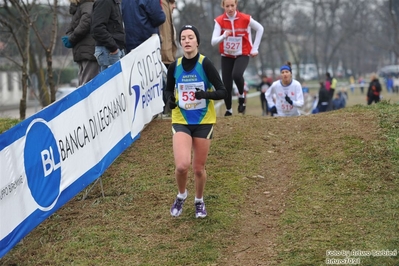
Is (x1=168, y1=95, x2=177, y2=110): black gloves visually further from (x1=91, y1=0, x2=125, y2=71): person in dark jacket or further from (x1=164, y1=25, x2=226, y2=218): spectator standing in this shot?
(x1=91, y1=0, x2=125, y2=71): person in dark jacket

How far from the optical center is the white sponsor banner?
6.52 m

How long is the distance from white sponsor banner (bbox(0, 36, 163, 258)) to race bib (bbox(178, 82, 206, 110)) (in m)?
1.30

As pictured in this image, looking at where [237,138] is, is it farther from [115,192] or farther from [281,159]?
[115,192]

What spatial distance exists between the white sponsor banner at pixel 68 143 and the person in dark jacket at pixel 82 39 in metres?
0.78

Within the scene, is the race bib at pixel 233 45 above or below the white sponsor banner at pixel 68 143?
above

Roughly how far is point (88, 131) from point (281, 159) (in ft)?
9.39

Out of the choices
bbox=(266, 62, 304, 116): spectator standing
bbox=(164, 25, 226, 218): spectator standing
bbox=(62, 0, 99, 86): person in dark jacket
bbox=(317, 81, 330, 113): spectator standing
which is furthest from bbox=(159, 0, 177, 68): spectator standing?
bbox=(317, 81, 330, 113): spectator standing

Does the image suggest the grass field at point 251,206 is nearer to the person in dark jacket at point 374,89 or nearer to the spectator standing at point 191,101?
the spectator standing at point 191,101

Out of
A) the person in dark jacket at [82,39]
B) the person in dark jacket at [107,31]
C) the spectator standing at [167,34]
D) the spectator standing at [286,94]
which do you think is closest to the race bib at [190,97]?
the person in dark jacket at [107,31]

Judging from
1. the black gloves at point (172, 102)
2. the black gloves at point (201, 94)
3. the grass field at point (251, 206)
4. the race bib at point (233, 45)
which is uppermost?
the race bib at point (233, 45)

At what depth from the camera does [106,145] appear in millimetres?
8492

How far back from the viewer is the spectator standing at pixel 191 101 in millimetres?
7082

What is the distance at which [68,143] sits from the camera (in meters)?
7.47

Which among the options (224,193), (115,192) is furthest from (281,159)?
(115,192)
